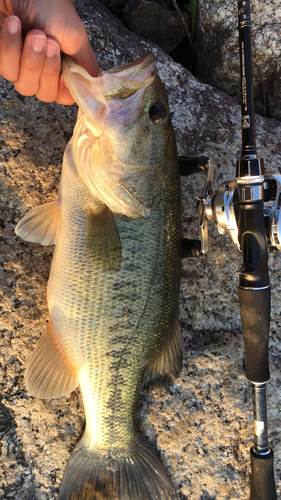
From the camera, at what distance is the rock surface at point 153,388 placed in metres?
1.87

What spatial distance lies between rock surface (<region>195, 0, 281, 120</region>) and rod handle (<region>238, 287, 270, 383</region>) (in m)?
1.77

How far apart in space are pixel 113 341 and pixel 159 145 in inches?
39.4

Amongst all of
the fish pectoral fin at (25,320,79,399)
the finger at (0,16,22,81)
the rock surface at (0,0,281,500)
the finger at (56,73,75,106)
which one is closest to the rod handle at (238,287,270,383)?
the rock surface at (0,0,281,500)

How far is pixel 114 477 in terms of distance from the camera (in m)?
1.79

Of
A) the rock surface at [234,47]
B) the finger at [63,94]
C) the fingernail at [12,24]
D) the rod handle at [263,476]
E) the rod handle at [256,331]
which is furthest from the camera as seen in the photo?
the rock surface at [234,47]

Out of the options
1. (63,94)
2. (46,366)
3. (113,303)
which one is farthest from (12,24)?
(46,366)

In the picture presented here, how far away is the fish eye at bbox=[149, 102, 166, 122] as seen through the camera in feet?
5.45

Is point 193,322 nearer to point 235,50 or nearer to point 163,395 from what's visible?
point 163,395

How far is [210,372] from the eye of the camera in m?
2.06

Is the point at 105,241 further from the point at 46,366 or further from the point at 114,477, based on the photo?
the point at 114,477

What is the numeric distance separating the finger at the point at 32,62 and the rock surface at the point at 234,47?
1647 millimetres

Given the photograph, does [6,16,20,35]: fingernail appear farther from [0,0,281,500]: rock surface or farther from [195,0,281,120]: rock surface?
[195,0,281,120]: rock surface

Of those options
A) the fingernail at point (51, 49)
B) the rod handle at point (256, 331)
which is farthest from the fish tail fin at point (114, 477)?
the fingernail at point (51, 49)

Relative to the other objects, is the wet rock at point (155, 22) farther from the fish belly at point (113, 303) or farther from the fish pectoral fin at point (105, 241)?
the fish pectoral fin at point (105, 241)
